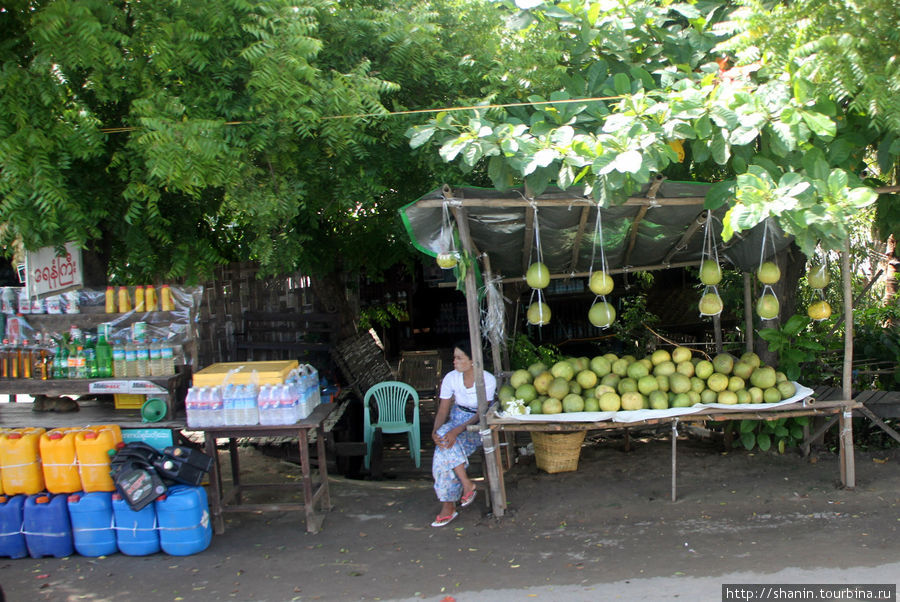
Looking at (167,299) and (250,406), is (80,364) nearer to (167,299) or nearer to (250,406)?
(167,299)

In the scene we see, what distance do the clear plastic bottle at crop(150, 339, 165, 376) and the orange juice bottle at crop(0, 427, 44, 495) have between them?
96 centimetres

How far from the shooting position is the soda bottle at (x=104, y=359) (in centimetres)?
579

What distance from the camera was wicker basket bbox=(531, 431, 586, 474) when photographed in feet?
21.4

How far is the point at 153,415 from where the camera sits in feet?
18.6

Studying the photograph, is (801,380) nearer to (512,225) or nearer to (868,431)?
(868,431)

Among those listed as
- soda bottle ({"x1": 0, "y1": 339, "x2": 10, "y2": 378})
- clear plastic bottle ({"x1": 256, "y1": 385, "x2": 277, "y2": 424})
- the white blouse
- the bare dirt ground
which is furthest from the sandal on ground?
soda bottle ({"x1": 0, "y1": 339, "x2": 10, "y2": 378})

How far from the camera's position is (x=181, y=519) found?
5.30 meters

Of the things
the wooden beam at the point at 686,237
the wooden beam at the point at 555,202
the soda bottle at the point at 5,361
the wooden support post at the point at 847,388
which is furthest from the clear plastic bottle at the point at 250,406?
the wooden support post at the point at 847,388

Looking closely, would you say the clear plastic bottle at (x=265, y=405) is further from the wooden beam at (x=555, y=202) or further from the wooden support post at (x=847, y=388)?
the wooden support post at (x=847, y=388)

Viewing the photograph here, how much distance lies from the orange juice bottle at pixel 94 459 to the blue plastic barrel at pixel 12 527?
519 mm

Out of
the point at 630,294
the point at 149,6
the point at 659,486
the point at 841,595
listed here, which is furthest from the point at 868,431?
the point at 149,6

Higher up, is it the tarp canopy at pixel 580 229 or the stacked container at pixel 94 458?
the tarp canopy at pixel 580 229

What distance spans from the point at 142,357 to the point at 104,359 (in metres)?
0.32

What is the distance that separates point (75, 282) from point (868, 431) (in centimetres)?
794
